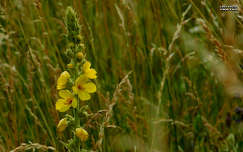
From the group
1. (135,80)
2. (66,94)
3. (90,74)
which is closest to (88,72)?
(90,74)

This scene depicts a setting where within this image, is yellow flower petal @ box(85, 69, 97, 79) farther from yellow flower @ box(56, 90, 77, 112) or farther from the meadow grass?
the meadow grass

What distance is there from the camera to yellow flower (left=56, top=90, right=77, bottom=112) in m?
1.56

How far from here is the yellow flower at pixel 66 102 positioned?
156 centimetres

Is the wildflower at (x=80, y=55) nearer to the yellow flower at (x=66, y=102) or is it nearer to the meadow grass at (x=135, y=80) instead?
the yellow flower at (x=66, y=102)

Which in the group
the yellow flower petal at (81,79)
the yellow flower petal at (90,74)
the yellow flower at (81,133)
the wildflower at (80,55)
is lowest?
the yellow flower at (81,133)

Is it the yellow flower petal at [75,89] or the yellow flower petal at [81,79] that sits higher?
the yellow flower petal at [81,79]

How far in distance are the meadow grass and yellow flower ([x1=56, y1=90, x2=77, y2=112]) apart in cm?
67

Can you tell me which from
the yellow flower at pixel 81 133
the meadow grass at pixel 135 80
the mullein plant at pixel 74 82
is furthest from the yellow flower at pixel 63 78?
the meadow grass at pixel 135 80

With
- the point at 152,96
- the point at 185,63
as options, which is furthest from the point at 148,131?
the point at 185,63

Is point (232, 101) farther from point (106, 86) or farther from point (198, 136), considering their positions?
point (106, 86)

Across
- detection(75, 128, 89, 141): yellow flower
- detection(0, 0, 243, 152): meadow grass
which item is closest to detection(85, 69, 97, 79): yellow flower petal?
detection(75, 128, 89, 141): yellow flower

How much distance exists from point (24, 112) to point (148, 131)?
2.87ft

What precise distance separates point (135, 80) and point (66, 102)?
1.14 m

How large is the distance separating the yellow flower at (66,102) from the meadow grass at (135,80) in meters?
0.67
